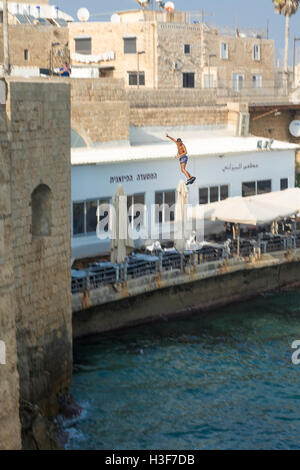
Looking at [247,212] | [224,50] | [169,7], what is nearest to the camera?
[247,212]

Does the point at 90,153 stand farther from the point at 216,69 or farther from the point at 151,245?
the point at 216,69

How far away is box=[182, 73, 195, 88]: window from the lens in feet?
169

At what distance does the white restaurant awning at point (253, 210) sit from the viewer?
30.2 meters

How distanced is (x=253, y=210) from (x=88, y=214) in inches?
215

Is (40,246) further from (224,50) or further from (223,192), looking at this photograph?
(224,50)

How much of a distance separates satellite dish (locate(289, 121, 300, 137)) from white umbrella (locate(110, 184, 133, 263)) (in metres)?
17.9

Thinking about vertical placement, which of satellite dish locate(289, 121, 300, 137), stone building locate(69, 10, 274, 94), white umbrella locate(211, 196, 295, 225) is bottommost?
white umbrella locate(211, 196, 295, 225)

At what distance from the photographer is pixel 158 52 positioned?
49.9 metres

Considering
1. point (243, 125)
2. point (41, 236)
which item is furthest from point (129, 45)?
point (41, 236)

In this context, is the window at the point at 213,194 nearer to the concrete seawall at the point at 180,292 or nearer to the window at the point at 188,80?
the concrete seawall at the point at 180,292

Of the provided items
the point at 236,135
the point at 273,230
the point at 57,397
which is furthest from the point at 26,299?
the point at 236,135

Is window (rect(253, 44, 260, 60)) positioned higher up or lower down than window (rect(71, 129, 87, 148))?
higher up

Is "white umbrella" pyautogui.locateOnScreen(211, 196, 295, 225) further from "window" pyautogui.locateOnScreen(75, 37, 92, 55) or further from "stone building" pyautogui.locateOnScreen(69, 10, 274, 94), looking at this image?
"window" pyautogui.locateOnScreen(75, 37, 92, 55)

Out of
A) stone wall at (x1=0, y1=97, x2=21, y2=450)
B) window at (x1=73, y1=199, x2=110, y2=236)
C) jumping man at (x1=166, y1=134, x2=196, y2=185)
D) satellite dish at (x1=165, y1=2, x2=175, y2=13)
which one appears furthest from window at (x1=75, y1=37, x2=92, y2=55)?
stone wall at (x1=0, y1=97, x2=21, y2=450)
